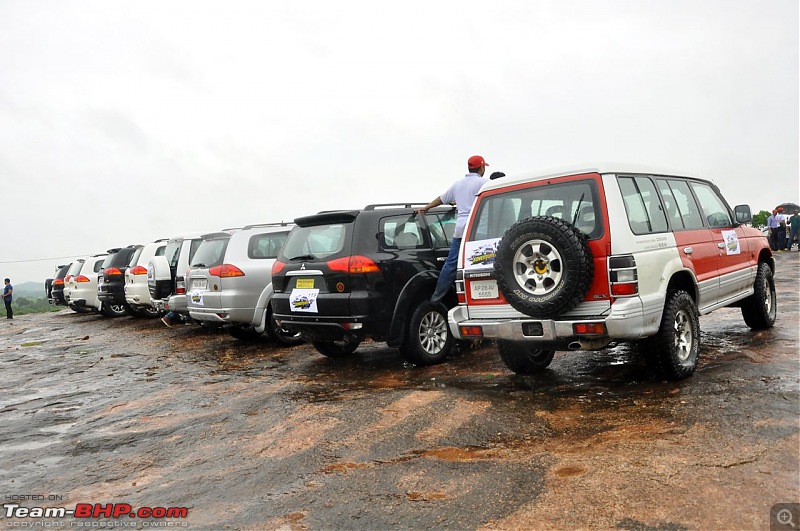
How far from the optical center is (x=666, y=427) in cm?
440

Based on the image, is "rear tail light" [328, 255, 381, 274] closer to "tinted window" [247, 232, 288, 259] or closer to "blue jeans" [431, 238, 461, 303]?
"blue jeans" [431, 238, 461, 303]

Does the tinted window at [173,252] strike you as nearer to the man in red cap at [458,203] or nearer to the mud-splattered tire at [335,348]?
the mud-splattered tire at [335,348]

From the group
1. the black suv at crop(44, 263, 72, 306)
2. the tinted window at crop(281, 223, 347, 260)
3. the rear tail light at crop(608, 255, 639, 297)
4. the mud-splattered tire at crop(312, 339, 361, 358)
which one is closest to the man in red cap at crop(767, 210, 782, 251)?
the mud-splattered tire at crop(312, 339, 361, 358)

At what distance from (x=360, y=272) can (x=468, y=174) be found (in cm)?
179

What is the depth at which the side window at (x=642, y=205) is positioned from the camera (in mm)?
5336

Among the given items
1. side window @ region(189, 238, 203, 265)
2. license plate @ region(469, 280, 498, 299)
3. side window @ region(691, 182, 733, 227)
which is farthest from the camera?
side window @ region(189, 238, 203, 265)

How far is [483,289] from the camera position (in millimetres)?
5887

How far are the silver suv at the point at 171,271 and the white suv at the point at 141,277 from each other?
1.19 m

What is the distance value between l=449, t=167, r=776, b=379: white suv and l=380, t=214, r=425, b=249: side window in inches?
56.6

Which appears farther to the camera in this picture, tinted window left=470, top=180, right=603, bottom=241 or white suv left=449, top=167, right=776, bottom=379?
tinted window left=470, top=180, right=603, bottom=241

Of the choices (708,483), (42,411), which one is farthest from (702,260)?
(42,411)

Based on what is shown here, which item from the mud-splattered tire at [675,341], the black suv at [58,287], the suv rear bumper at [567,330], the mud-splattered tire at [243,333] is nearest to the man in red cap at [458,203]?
the suv rear bumper at [567,330]

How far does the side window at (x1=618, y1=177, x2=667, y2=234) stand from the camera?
17.5ft

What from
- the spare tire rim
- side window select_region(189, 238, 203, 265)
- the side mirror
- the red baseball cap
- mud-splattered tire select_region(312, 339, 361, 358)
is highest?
the red baseball cap
